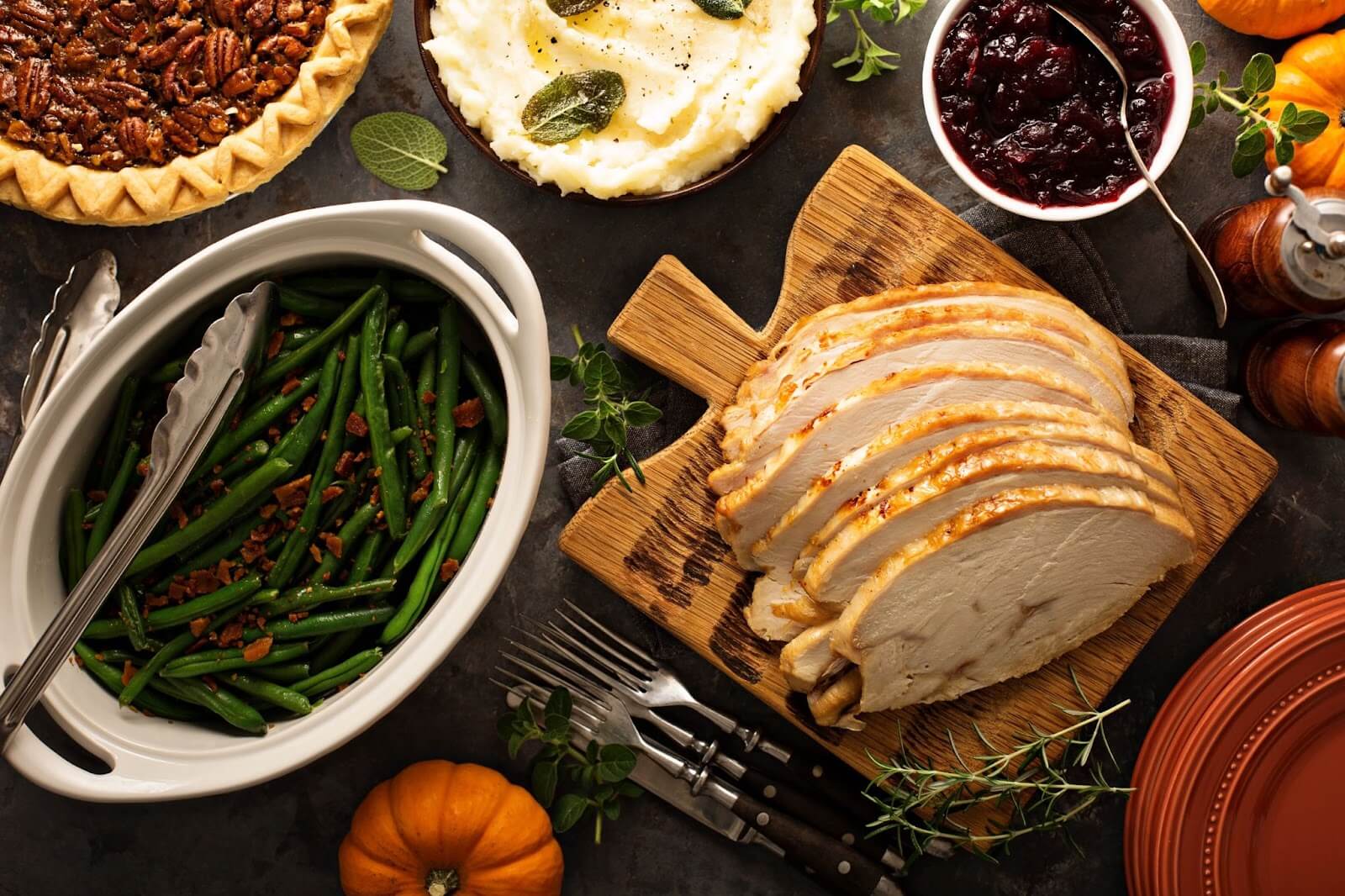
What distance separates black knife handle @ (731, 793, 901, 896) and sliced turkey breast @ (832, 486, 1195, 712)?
1.77 feet

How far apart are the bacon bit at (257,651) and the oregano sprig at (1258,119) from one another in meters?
3.25

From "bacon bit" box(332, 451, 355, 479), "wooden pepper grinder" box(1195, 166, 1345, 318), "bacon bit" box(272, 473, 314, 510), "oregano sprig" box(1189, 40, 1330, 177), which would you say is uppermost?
"oregano sprig" box(1189, 40, 1330, 177)

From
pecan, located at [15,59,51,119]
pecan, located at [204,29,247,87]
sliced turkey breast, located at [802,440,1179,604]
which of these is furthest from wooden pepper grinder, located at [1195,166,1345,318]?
pecan, located at [15,59,51,119]

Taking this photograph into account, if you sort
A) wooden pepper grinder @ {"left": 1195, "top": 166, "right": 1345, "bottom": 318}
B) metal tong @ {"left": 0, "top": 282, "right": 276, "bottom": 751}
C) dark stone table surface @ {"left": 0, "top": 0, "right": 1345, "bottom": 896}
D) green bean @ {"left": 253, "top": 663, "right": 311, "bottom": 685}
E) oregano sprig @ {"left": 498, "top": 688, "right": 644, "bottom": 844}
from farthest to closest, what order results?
1. dark stone table surface @ {"left": 0, "top": 0, "right": 1345, "bottom": 896}
2. oregano sprig @ {"left": 498, "top": 688, "right": 644, "bottom": 844}
3. green bean @ {"left": 253, "top": 663, "right": 311, "bottom": 685}
4. wooden pepper grinder @ {"left": 1195, "top": 166, "right": 1345, "bottom": 318}
5. metal tong @ {"left": 0, "top": 282, "right": 276, "bottom": 751}

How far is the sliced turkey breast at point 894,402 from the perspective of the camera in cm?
311

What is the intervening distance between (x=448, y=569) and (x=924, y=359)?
1.55m

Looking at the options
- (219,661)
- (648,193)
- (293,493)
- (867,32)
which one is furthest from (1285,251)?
(219,661)

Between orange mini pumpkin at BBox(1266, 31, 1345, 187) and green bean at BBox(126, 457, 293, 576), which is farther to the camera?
orange mini pumpkin at BBox(1266, 31, 1345, 187)

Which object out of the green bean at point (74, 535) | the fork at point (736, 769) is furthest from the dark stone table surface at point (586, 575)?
the green bean at point (74, 535)

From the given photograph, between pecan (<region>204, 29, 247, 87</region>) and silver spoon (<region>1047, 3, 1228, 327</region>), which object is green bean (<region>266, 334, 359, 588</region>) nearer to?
pecan (<region>204, 29, 247, 87</region>)

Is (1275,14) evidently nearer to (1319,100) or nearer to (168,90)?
(1319,100)

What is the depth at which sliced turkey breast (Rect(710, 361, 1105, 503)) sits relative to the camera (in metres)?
3.11

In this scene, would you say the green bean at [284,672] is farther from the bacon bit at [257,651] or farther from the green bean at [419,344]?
the green bean at [419,344]

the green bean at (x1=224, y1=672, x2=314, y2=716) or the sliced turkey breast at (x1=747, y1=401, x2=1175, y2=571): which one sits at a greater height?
the sliced turkey breast at (x1=747, y1=401, x2=1175, y2=571)
